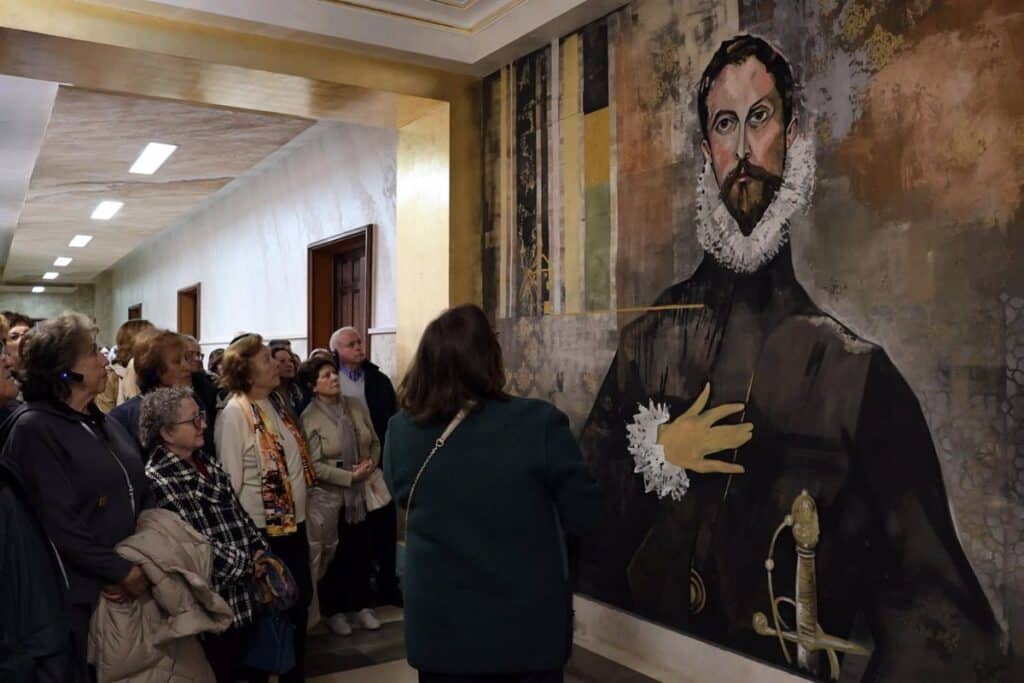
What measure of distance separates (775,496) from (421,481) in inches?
70.9

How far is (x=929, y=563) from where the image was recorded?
2842 millimetres

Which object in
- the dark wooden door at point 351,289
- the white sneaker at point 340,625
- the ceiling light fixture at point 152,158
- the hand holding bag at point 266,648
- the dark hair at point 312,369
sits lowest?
the white sneaker at point 340,625

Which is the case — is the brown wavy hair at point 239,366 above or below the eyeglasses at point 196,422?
above

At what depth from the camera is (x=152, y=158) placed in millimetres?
8180

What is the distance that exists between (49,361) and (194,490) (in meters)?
0.64

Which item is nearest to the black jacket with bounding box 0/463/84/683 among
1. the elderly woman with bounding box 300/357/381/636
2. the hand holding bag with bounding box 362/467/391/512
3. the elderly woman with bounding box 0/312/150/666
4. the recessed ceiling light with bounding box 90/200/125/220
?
the elderly woman with bounding box 0/312/150/666

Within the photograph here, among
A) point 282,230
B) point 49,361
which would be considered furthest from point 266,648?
point 282,230

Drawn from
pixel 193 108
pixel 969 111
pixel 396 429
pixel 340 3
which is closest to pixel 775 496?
pixel 969 111

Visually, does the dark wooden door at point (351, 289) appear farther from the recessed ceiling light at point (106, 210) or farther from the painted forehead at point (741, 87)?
the recessed ceiling light at point (106, 210)

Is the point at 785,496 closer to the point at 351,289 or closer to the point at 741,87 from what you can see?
the point at 741,87

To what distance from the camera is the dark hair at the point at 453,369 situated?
2076mm

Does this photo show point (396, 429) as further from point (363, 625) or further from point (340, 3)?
point (340, 3)

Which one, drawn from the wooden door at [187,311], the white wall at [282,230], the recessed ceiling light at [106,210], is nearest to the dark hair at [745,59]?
the white wall at [282,230]

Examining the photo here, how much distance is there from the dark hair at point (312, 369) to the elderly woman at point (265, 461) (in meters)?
0.85
